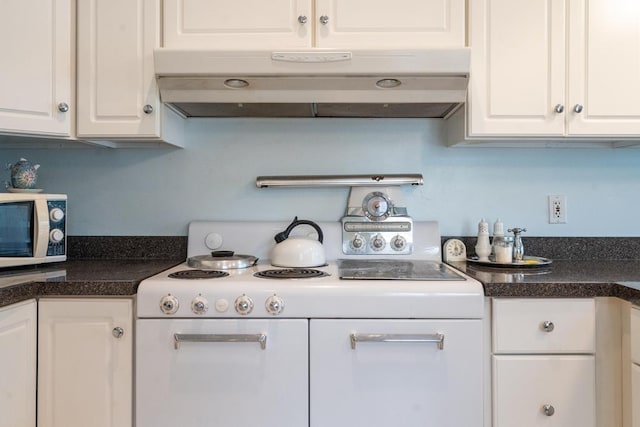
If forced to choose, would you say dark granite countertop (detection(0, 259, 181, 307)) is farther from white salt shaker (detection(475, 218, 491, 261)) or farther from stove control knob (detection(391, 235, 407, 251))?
white salt shaker (detection(475, 218, 491, 261))

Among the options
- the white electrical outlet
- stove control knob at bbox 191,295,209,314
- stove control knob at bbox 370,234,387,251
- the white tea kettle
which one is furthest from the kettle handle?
the white electrical outlet

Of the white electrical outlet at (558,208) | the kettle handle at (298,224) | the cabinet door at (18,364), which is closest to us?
the cabinet door at (18,364)

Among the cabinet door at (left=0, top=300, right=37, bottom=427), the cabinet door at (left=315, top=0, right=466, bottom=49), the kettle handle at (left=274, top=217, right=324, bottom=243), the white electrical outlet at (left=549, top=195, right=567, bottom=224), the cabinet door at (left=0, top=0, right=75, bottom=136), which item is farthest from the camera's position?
the white electrical outlet at (left=549, top=195, right=567, bottom=224)

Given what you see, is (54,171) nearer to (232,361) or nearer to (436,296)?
(232,361)

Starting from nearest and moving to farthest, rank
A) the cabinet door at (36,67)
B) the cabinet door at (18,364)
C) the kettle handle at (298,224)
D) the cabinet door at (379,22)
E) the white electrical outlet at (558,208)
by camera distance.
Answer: the cabinet door at (18,364)
the cabinet door at (36,67)
the cabinet door at (379,22)
the kettle handle at (298,224)
the white electrical outlet at (558,208)

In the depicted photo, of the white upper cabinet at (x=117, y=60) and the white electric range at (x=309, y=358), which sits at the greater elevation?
the white upper cabinet at (x=117, y=60)

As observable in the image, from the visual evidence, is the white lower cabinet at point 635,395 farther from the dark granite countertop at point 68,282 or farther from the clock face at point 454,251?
the dark granite countertop at point 68,282

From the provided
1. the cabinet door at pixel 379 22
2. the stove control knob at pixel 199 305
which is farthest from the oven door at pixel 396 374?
the cabinet door at pixel 379 22

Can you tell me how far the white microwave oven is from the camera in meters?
1.48

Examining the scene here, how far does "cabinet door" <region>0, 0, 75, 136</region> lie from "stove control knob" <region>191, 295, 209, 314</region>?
32.5 inches

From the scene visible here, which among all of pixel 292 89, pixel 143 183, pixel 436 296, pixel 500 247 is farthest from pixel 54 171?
pixel 500 247

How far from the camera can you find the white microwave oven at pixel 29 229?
1.48 metres

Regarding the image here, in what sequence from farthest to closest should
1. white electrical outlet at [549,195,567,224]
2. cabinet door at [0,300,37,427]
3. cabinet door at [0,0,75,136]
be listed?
white electrical outlet at [549,195,567,224]
cabinet door at [0,0,75,136]
cabinet door at [0,300,37,427]

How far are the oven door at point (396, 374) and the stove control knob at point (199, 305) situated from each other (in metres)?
0.33
